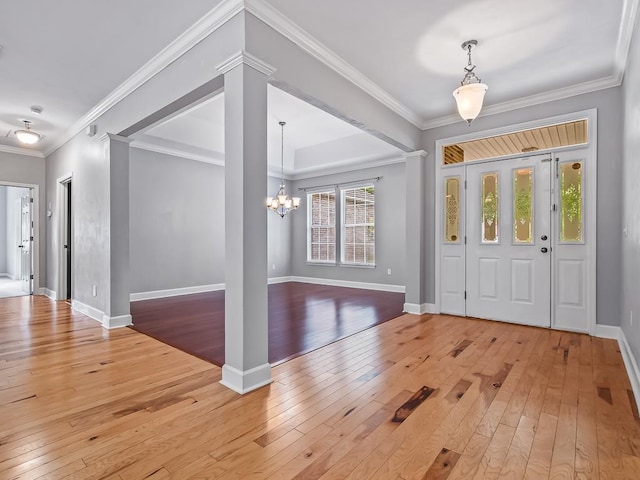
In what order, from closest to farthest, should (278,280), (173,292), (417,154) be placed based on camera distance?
(417,154), (173,292), (278,280)

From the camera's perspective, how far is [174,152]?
6398mm

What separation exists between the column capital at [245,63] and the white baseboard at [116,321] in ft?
10.8

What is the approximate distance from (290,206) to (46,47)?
4.49 metres

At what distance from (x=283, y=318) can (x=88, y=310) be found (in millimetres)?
2757

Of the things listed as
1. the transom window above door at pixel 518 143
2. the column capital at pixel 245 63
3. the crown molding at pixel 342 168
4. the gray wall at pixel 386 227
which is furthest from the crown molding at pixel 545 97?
the column capital at pixel 245 63

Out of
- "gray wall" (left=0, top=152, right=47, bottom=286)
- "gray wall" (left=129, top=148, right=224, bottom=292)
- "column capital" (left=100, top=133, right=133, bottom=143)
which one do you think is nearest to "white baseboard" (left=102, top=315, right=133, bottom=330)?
"gray wall" (left=129, top=148, right=224, bottom=292)

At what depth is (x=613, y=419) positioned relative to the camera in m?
2.04

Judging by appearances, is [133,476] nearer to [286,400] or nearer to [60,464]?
[60,464]

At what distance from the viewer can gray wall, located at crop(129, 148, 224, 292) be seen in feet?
19.6

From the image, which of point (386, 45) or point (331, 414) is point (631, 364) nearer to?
point (331, 414)

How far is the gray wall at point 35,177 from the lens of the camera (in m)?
6.28

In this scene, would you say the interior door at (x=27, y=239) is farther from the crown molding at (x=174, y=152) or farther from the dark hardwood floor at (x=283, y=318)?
the dark hardwood floor at (x=283, y=318)

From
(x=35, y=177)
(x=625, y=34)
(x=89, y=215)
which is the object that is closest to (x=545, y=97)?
(x=625, y=34)

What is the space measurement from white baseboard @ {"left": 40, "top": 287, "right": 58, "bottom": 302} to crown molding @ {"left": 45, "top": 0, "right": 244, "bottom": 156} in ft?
10.8
